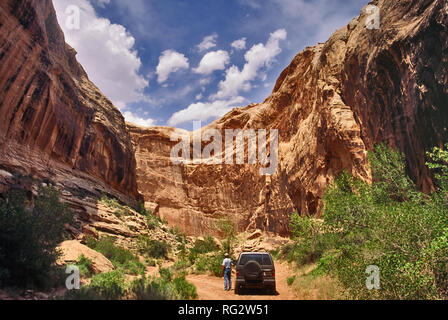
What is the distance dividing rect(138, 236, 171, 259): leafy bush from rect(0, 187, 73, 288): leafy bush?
1663 cm

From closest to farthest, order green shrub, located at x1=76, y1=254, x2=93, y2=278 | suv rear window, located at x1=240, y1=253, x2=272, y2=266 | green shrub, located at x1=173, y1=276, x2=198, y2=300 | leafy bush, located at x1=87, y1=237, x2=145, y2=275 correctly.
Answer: green shrub, located at x1=173, y1=276, x2=198, y2=300 → suv rear window, located at x1=240, y1=253, x2=272, y2=266 → green shrub, located at x1=76, y1=254, x2=93, y2=278 → leafy bush, located at x1=87, y1=237, x2=145, y2=275

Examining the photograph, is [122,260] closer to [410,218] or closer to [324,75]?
[410,218]

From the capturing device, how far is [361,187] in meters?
13.3

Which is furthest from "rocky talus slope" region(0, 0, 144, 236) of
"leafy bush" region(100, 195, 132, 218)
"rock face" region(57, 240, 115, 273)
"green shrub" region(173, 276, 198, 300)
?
"green shrub" region(173, 276, 198, 300)

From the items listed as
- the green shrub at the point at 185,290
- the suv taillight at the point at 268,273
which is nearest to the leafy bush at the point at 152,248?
the green shrub at the point at 185,290

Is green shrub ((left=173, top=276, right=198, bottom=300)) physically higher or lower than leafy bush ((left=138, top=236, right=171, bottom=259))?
lower

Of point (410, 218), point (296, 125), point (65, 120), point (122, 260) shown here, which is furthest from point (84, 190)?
point (410, 218)

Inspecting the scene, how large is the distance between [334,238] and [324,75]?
2017 cm

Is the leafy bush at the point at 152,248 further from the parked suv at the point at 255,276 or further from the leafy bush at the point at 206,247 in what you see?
the parked suv at the point at 255,276

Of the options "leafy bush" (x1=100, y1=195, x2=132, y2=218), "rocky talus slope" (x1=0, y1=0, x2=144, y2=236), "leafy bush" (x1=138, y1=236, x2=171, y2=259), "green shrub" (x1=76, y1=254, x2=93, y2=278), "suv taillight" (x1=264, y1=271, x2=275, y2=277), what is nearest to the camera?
"suv taillight" (x1=264, y1=271, x2=275, y2=277)

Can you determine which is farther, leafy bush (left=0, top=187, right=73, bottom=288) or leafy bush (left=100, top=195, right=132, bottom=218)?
leafy bush (left=100, top=195, right=132, bottom=218)

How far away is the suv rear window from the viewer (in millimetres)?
10434

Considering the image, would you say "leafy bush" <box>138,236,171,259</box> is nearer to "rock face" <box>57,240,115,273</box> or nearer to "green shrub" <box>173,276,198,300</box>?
"rock face" <box>57,240,115,273</box>

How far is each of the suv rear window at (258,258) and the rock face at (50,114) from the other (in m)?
20.2
